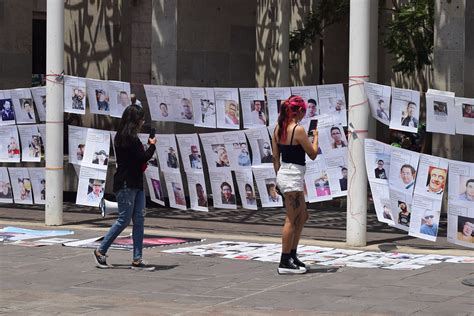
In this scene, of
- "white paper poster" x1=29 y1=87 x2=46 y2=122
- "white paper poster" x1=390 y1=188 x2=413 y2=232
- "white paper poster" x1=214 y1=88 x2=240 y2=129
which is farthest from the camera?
"white paper poster" x1=29 y1=87 x2=46 y2=122

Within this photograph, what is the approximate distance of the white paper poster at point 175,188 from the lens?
49.5ft

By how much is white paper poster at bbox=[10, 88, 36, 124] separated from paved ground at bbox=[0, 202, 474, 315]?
3140 mm

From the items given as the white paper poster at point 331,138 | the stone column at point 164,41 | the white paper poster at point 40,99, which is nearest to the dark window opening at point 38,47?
the stone column at point 164,41

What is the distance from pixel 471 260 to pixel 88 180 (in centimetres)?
601

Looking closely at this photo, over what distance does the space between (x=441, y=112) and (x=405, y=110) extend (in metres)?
0.52

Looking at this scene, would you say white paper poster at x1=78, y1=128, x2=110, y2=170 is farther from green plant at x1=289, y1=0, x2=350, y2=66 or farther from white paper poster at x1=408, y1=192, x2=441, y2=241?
green plant at x1=289, y1=0, x2=350, y2=66

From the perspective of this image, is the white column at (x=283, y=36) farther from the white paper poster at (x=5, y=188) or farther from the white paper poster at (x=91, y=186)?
the white paper poster at (x=5, y=188)

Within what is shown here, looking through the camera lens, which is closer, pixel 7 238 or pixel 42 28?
pixel 7 238

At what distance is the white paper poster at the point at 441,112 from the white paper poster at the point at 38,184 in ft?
20.4

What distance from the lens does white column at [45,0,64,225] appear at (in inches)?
609

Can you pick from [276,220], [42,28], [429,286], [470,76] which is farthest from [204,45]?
[429,286]

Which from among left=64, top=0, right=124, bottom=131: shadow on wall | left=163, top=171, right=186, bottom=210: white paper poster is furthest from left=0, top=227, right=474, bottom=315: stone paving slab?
left=64, top=0, right=124, bottom=131: shadow on wall

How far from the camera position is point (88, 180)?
52.0 ft

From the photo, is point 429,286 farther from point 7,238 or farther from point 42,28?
point 42,28
